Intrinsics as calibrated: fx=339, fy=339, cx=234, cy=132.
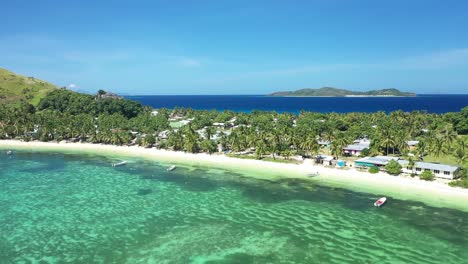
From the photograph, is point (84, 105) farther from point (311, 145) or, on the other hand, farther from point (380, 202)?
point (380, 202)

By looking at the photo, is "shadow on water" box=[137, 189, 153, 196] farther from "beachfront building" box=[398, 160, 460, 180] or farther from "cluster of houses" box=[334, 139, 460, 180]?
"beachfront building" box=[398, 160, 460, 180]

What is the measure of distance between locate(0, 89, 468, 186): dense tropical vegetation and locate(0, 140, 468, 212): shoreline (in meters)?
3.30

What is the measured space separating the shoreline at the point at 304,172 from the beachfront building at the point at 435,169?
10.6 ft

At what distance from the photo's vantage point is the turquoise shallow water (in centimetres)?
3884

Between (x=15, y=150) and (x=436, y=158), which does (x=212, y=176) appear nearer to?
(x=436, y=158)

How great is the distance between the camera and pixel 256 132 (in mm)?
98812

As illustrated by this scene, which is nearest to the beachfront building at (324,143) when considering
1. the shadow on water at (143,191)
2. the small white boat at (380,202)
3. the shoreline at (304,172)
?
the shoreline at (304,172)

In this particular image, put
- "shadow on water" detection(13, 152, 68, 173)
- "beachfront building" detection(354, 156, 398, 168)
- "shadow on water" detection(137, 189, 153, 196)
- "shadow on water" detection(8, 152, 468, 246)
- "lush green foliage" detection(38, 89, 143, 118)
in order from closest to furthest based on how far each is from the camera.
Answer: "shadow on water" detection(8, 152, 468, 246)
"shadow on water" detection(137, 189, 153, 196)
"beachfront building" detection(354, 156, 398, 168)
"shadow on water" detection(13, 152, 68, 173)
"lush green foliage" detection(38, 89, 143, 118)

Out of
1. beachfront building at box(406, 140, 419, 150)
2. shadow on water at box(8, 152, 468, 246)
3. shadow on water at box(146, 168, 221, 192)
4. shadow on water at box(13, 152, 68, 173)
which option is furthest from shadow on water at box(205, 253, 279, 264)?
beachfront building at box(406, 140, 419, 150)

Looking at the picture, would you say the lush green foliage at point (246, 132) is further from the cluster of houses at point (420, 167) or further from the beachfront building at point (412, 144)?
the cluster of houses at point (420, 167)

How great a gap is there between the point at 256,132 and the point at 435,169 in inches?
1838

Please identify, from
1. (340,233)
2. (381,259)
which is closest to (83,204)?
(340,233)

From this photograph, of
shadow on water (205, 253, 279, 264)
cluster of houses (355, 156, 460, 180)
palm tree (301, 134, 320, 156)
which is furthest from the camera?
palm tree (301, 134, 320, 156)

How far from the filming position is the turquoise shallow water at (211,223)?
38.8m
